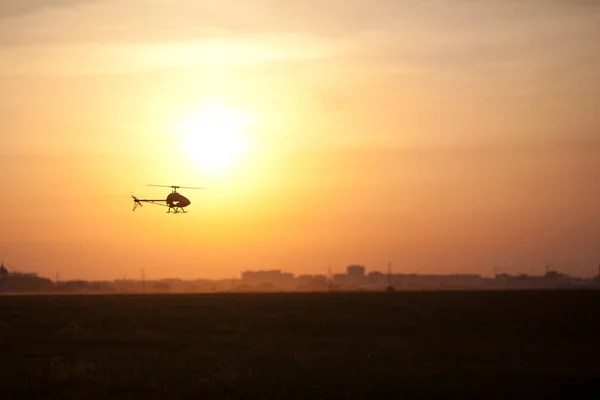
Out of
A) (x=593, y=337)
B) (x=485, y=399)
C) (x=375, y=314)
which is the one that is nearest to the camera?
(x=485, y=399)

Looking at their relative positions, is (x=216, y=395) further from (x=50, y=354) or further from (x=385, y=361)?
(x=50, y=354)

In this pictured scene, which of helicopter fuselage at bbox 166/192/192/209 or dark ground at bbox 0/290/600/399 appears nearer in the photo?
dark ground at bbox 0/290/600/399

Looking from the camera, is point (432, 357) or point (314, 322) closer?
point (432, 357)

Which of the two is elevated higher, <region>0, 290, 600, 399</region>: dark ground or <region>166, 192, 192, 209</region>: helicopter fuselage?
<region>166, 192, 192, 209</region>: helicopter fuselage

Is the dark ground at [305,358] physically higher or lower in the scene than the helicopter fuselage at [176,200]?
lower

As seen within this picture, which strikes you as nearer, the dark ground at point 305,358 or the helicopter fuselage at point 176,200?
the dark ground at point 305,358

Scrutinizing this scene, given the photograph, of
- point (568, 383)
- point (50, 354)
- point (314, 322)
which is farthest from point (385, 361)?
point (314, 322)

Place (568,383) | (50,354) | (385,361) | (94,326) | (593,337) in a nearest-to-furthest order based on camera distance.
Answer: (568,383), (385,361), (50,354), (593,337), (94,326)
